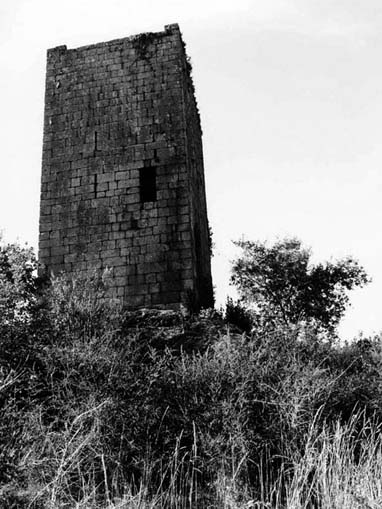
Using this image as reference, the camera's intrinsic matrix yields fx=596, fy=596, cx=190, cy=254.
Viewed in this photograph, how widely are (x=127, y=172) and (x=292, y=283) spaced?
29.9 feet

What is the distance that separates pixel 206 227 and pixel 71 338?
7.09 m

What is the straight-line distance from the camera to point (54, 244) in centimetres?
1299

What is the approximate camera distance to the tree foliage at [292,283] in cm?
1975

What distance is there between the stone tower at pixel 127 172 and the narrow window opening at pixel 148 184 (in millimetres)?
22

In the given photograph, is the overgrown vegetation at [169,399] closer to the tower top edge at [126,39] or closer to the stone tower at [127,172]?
the stone tower at [127,172]

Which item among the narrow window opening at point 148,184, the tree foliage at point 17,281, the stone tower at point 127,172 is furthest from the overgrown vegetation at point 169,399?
the narrow window opening at point 148,184

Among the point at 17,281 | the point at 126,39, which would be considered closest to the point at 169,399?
the point at 17,281

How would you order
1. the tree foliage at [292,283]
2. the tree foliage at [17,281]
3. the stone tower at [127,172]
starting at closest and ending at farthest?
the tree foliage at [17,281], the stone tower at [127,172], the tree foliage at [292,283]

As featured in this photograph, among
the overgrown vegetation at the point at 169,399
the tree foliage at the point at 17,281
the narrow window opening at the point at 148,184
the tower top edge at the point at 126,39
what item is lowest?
the overgrown vegetation at the point at 169,399

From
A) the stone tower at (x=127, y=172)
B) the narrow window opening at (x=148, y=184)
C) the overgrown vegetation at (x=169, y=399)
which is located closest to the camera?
the overgrown vegetation at (x=169, y=399)

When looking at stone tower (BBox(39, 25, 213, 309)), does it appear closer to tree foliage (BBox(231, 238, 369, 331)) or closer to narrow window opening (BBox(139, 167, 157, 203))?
narrow window opening (BBox(139, 167, 157, 203))

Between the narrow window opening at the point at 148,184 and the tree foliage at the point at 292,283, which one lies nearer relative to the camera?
the narrow window opening at the point at 148,184

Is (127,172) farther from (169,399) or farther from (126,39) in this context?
(169,399)

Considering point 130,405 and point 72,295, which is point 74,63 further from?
point 130,405
